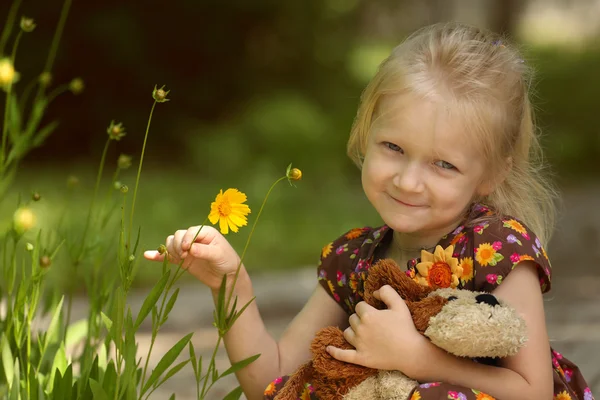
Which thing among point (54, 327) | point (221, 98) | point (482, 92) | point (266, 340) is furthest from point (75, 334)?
point (221, 98)

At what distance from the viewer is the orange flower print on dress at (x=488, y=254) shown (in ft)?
5.84

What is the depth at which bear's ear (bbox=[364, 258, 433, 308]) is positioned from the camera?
1.73m

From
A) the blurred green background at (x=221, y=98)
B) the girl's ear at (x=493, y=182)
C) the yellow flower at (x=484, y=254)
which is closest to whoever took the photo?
the yellow flower at (x=484, y=254)

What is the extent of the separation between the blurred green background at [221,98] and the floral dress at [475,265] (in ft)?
12.6

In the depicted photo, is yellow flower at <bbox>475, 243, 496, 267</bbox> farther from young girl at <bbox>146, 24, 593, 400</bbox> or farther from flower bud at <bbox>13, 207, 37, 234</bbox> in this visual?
flower bud at <bbox>13, 207, 37, 234</bbox>

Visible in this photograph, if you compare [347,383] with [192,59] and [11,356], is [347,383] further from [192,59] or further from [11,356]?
[192,59]

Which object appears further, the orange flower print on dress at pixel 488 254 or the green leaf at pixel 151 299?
the orange flower print on dress at pixel 488 254

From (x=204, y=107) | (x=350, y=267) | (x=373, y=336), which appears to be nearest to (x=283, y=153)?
(x=204, y=107)

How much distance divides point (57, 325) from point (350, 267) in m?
0.69

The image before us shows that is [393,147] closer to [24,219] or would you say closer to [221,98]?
[24,219]

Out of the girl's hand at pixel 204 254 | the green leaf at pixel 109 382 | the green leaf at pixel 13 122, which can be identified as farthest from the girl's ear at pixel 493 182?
the green leaf at pixel 13 122

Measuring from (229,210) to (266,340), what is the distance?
551 mm

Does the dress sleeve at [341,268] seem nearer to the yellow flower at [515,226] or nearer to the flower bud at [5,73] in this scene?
the yellow flower at [515,226]

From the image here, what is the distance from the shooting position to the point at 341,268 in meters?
2.11
